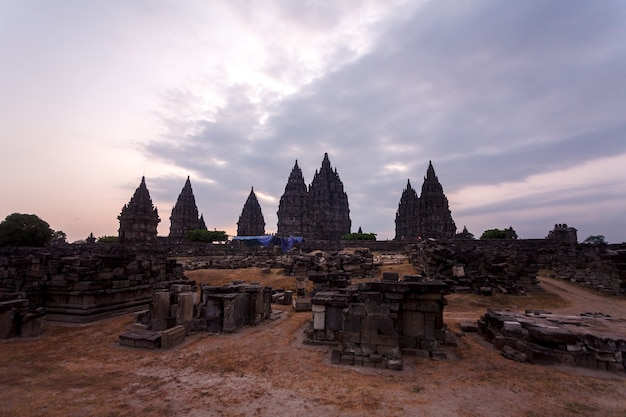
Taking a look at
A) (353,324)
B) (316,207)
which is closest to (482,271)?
(353,324)

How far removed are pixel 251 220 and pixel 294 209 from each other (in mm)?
11918

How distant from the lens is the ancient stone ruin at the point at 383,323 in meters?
7.25

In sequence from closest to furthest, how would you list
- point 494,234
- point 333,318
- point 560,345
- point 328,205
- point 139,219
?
point 560,345 < point 333,318 < point 139,219 < point 494,234 < point 328,205

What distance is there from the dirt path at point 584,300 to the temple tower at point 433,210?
122 feet

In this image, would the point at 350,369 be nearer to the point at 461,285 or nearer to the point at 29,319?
the point at 29,319

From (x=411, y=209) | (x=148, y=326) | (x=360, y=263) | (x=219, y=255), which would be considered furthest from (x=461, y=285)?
(x=411, y=209)

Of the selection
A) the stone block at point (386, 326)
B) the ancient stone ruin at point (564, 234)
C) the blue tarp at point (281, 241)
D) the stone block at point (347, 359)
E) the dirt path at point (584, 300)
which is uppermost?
the ancient stone ruin at point (564, 234)

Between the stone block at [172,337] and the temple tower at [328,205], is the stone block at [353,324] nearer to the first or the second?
the stone block at [172,337]

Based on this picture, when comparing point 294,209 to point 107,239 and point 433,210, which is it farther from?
point 107,239

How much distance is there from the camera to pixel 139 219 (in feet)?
155

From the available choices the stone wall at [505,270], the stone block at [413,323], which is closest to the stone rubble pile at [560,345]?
the stone block at [413,323]

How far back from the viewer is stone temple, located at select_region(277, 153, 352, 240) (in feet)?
209

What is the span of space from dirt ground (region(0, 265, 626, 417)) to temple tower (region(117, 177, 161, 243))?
4174 cm

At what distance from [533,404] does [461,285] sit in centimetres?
1297
